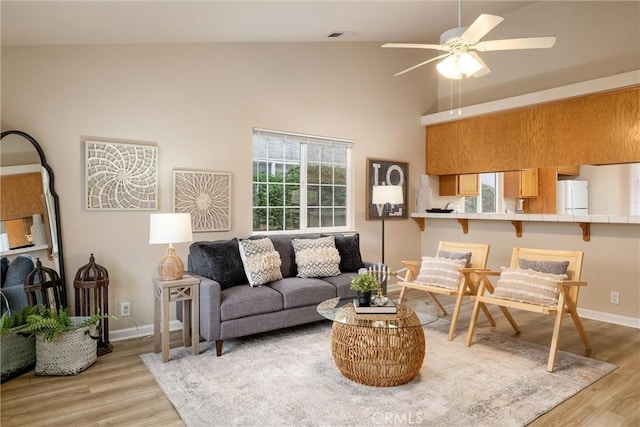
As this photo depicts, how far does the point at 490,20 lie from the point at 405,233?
12.4 feet

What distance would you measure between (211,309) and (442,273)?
217cm

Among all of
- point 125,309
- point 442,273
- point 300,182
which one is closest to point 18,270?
point 125,309

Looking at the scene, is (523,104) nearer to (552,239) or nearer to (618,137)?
(618,137)

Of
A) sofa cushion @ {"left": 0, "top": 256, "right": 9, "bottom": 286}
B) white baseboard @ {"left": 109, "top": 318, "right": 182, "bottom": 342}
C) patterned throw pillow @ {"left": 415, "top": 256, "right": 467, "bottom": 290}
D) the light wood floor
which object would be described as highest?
sofa cushion @ {"left": 0, "top": 256, "right": 9, "bottom": 286}

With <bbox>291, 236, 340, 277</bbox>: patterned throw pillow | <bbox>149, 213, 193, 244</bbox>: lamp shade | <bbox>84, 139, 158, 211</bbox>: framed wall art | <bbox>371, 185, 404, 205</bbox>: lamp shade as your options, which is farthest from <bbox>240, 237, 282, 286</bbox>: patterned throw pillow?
<bbox>371, 185, 404, 205</bbox>: lamp shade

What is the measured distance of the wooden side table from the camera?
313 cm

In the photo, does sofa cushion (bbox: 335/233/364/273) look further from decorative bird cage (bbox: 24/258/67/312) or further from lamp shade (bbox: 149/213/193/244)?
decorative bird cage (bbox: 24/258/67/312)

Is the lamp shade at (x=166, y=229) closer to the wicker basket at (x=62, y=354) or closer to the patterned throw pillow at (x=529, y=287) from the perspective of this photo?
the wicker basket at (x=62, y=354)

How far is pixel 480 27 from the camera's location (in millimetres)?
2602

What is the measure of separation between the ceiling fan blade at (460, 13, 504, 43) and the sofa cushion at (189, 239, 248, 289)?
100 inches

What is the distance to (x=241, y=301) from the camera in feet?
Result: 11.1

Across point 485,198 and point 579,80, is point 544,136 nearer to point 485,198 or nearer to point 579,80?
point 579,80

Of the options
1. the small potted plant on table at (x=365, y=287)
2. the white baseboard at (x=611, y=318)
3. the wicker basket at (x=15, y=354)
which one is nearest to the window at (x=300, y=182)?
the small potted plant on table at (x=365, y=287)

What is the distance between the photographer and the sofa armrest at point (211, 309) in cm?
323
